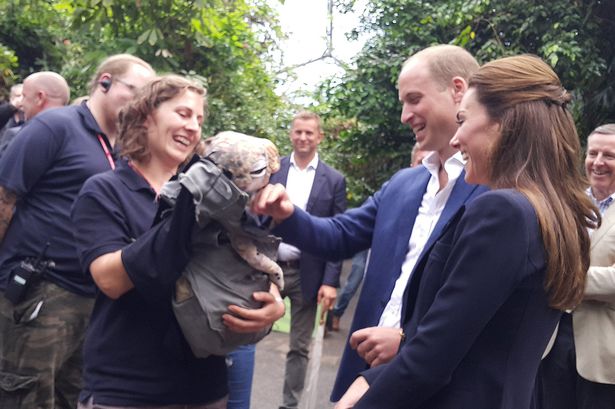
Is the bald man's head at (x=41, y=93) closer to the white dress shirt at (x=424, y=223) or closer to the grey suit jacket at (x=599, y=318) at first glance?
the white dress shirt at (x=424, y=223)

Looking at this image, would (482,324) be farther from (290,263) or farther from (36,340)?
(290,263)

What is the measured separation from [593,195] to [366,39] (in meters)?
5.29

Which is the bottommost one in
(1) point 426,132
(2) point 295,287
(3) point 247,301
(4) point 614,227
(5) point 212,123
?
(2) point 295,287

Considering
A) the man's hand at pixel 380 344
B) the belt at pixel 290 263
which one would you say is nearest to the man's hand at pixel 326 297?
the belt at pixel 290 263

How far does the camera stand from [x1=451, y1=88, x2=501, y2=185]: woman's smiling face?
1.99 m

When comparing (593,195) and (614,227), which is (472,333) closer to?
(614,227)

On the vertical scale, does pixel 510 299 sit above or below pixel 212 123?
above

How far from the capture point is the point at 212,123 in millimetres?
8016

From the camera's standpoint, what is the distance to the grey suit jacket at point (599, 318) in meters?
4.03

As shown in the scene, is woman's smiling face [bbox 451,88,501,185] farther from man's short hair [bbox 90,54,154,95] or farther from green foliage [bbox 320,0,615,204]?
green foliage [bbox 320,0,615,204]

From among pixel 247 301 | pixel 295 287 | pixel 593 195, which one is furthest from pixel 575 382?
pixel 247 301

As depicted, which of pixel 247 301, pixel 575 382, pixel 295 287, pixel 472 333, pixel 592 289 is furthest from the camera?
pixel 295 287

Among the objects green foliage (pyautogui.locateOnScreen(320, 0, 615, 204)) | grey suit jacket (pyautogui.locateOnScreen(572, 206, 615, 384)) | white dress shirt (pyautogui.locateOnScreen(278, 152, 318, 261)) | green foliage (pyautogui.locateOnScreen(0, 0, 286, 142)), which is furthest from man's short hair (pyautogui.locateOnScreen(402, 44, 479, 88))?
green foliage (pyautogui.locateOnScreen(320, 0, 615, 204))

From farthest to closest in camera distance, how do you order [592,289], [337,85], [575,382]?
[337,85] < [575,382] < [592,289]
